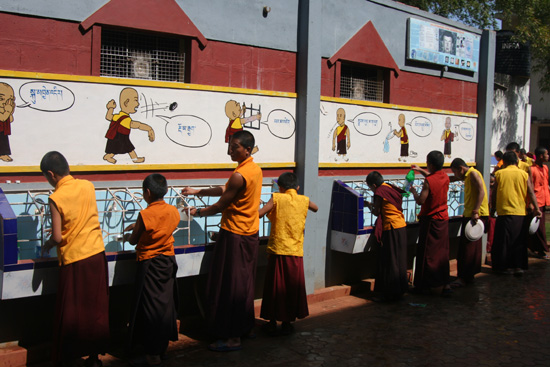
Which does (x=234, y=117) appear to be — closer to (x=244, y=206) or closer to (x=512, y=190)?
(x=244, y=206)

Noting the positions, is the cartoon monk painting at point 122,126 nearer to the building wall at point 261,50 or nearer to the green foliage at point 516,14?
the building wall at point 261,50

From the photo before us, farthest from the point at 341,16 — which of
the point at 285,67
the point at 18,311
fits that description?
the point at 18,311

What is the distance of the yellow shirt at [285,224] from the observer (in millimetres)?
5316

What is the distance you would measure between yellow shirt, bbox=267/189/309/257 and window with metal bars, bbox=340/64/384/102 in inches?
106

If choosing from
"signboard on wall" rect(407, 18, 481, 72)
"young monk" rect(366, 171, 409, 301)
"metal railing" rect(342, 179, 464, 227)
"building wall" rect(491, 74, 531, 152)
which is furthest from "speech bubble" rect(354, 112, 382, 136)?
"building wall" rect(491, 74, 531, 152)

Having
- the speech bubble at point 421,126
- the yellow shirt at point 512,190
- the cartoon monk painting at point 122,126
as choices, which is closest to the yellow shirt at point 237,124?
the cartoon monk painting at point 122,126

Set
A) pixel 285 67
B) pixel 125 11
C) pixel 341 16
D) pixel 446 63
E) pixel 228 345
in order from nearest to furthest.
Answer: pixel 228 345
pixel 125 11
pixel 285 67
pixel 341 16
pixel 446 63

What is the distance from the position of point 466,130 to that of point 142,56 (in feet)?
19.0

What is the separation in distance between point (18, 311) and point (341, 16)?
5.15 metres

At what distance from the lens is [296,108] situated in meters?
6.59

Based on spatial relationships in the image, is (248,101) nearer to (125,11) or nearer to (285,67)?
(285,67)

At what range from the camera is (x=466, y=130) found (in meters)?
9.11

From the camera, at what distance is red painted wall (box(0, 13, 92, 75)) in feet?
15.5

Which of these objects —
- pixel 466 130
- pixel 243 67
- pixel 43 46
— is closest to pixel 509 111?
pixel 466 130
